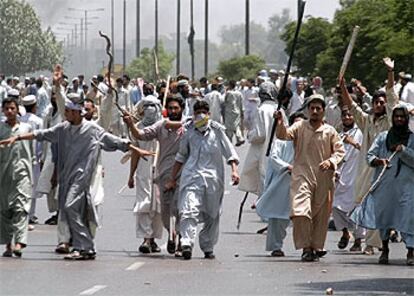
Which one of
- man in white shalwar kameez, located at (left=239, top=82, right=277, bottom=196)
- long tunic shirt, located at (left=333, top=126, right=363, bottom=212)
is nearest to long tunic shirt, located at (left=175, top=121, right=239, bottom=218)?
long tunic shirt, located at (left=333, top=126, right=363, bottom=212)

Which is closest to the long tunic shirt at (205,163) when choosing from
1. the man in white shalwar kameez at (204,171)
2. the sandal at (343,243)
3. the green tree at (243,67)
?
the man in white shalwar kameez at (204,171)

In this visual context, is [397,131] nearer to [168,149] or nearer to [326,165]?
[326,165]

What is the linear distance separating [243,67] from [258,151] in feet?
215

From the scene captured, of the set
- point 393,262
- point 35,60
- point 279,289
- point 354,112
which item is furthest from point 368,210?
point 35,60

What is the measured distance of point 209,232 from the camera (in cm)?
1836

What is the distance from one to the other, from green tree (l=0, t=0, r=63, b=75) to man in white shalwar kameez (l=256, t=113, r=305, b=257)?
46.6m

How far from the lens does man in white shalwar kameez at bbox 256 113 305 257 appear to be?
62.4ft

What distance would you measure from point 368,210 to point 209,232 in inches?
63.3

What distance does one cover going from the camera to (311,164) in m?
18.2

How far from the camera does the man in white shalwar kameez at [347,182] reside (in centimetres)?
2034

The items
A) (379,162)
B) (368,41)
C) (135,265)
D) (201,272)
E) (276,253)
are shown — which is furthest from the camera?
(368,41)

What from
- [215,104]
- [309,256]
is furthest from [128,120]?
[215,104]

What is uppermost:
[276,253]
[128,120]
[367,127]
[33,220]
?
[128,120]

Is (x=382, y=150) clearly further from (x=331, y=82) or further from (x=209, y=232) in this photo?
(x=331, y=82)
